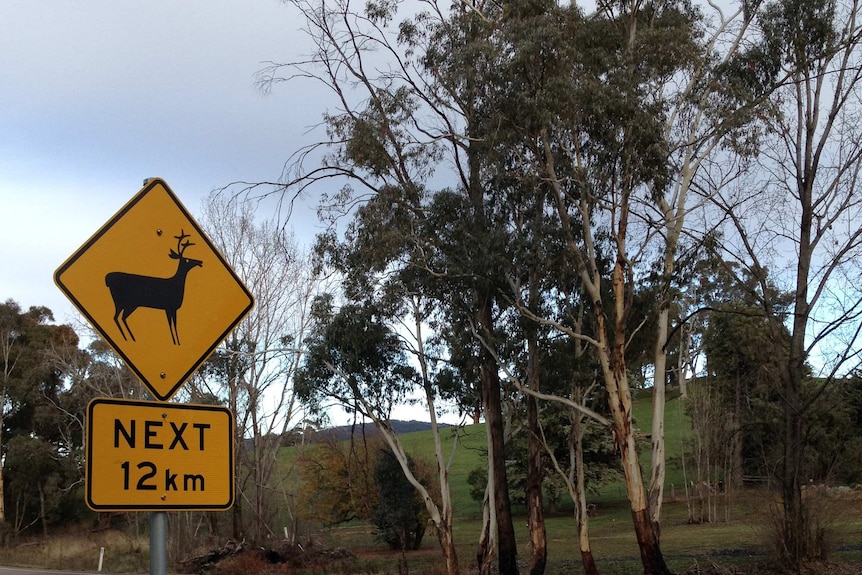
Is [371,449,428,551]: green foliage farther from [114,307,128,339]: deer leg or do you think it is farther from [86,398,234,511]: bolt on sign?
[114,307,128,339]: deer leg

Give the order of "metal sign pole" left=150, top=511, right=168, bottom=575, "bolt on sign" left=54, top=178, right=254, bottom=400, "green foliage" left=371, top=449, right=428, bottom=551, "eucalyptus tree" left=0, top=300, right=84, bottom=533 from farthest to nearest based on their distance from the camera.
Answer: "eucalyptus tree" left=0, top=300, right=84, bottom=533 < "green foliage" left=371, top=449, right=428, bottom=551 < "bolt on sign" left=54, top=178, right=254, bottom=400 < "metal sign pole" left=150, top=511, right=168, bottom=575

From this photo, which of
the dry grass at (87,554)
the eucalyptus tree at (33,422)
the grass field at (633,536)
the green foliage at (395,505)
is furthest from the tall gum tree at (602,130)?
the eucalyptus tree at (33,422)

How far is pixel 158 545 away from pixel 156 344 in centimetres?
76

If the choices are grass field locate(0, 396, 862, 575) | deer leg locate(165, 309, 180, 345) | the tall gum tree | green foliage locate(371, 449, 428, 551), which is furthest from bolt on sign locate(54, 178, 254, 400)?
green foliage locate(371, 449, 428, 551)

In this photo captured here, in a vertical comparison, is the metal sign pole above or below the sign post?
below

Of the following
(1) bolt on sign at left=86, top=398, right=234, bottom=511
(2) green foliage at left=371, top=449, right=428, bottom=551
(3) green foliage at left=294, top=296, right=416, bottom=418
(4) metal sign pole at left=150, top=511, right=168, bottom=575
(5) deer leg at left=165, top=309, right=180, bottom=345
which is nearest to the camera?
(4) metal sign pole at left=150, top=511, right=168, bottom=575

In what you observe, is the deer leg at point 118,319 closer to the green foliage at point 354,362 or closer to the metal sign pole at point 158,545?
the metal sign pole at point 158,545

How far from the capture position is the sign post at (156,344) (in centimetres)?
310

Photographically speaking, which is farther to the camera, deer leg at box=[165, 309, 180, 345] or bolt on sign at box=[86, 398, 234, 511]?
deer leg at box=[165, 309, 180, 345]

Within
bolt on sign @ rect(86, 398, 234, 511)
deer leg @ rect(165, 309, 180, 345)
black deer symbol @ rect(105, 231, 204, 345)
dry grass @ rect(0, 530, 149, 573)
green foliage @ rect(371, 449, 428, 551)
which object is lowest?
dry grass @ rect(0, 530, 149, 573)

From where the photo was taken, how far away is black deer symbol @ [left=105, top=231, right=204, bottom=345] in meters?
3.26

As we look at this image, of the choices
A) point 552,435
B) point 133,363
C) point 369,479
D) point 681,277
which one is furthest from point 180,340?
point 552,435

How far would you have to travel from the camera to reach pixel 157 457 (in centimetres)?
319

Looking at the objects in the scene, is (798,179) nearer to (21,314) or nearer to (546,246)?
(546,246)
